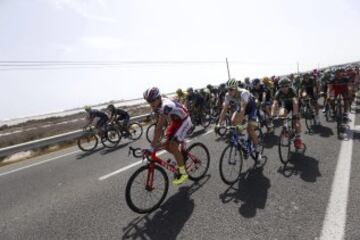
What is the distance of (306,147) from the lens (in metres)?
7.29

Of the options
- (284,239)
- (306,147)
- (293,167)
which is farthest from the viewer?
(306,147)

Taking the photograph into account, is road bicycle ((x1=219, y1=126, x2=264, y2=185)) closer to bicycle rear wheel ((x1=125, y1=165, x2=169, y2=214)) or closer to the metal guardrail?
bicycle rear wheel ((x1=125, y1=165, x2=169, y2=214))

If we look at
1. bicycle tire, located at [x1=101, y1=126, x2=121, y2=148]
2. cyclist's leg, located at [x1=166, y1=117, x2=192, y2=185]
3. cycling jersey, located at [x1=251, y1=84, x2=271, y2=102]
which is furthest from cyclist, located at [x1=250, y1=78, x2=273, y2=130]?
cyclist's leg, located at [x1=166, y1=117, x2=192, y2=185]

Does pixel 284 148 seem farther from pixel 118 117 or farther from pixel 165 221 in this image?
pixel 118 117

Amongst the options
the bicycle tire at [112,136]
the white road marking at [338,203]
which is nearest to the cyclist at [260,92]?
the white road marking at [338,203]

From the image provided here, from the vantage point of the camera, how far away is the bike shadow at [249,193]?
14.0 feet

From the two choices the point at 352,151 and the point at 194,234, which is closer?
the point at 194,234

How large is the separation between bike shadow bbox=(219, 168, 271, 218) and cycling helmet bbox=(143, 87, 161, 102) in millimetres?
2257

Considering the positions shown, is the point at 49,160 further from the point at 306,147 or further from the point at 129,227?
the point at 306,147

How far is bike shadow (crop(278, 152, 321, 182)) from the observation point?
5270 millimetres

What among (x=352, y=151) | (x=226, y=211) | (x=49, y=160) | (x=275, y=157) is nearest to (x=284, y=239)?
(x=226, y=211)

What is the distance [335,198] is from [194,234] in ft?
7.94

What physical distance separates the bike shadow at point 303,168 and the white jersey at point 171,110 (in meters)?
2.55

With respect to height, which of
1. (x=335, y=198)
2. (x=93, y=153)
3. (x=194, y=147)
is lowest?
(x=93, y=153)
